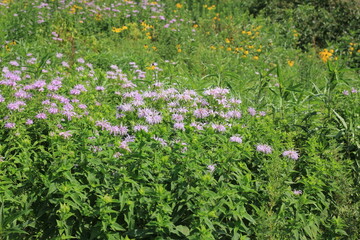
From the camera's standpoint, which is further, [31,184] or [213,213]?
[31,184]

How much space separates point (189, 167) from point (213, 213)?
34 centimetres

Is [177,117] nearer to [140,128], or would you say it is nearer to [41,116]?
[140,128]

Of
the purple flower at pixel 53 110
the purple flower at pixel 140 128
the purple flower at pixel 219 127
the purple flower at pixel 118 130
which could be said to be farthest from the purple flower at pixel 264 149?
the purple flower at pixel 53 110

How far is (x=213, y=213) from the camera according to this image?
260 cm

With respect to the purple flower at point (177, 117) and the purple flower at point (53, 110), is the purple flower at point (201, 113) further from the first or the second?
the purple flower at point (53, 110)

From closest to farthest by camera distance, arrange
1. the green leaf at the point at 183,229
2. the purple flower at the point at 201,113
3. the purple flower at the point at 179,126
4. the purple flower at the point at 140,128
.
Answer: the green leaf at the point at 183,229, the purple flower at the point at 140,128, the purple flower at the point at 179,126, the purple flower at the point at 201,113

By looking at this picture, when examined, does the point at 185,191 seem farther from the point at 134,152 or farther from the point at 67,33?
the point at 67,33

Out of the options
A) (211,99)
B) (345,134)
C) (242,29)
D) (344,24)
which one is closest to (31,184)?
(211,99)

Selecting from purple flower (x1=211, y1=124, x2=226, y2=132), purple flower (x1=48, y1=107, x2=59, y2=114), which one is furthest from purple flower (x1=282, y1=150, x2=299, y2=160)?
purple flower (x1=48, y1=107, x2=59, y2=114)

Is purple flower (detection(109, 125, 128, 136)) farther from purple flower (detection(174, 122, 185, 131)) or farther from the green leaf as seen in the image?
the green leaf

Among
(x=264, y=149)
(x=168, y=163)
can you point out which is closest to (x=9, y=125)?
(x=168, y=163)

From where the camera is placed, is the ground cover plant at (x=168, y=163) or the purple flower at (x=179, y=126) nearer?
the ground cover plant at (x=168, y=163)

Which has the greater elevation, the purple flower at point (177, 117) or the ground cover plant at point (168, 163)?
the purple flower at point (177, 117)

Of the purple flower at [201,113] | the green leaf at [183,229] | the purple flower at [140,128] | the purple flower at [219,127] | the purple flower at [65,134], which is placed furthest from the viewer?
the purple flower at [201,113]
